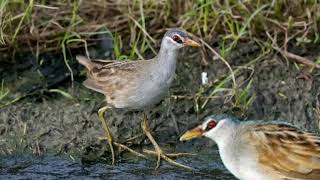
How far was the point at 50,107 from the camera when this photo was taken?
8.45 m

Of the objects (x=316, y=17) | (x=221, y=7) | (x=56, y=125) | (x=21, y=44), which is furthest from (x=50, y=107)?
→ (x=316, y=17)

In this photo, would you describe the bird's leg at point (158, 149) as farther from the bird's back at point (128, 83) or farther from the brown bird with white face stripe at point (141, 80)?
the bird's back at point (128, 83)

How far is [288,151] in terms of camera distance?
6.63m

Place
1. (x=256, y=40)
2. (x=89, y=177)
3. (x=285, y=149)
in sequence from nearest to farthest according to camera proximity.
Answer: (x=285, y=149) → (x=89, y=177) → (x=256, y=40)

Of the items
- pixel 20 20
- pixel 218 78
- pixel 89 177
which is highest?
pixel 20 20

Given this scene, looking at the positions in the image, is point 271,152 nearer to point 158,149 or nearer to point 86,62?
point 158,149

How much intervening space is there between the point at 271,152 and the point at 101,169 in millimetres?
1652

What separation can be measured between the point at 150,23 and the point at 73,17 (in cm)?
70

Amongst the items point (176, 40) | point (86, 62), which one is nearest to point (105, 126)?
point (86, 62)

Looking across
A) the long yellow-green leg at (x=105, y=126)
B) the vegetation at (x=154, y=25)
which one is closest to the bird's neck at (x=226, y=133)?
A: the long yellow-green leg at (x=105, y=126)

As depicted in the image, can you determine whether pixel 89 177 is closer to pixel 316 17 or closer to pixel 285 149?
pixel 285 149

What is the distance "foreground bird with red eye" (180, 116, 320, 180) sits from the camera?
6560 mm

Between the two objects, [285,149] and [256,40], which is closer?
[285,149]

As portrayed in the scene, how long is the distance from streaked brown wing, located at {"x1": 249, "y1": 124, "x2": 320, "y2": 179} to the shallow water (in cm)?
101
